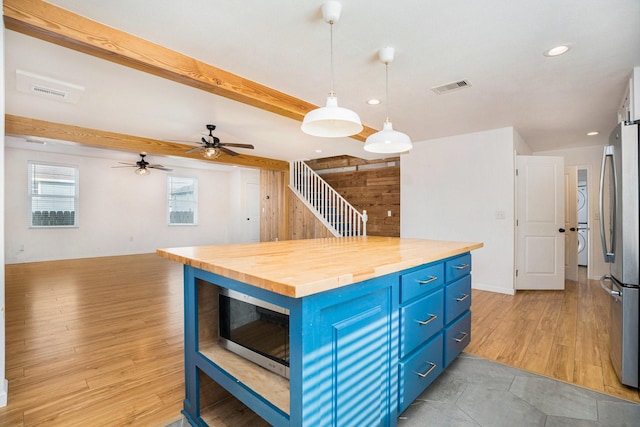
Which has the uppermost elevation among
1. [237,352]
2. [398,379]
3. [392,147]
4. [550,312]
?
[392,147]

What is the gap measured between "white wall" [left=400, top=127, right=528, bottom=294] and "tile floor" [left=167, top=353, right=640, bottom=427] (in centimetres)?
261

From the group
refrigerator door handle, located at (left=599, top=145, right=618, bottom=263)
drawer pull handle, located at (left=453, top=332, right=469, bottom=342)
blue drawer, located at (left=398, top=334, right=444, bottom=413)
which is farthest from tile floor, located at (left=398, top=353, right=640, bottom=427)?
refrigerator door handle, located at (left=599, top=145, right=618, bottom=263)

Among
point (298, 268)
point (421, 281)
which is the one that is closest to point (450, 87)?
point (421, 281)

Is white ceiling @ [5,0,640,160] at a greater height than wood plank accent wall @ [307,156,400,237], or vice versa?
white ceiling @ [5,0,640,160]

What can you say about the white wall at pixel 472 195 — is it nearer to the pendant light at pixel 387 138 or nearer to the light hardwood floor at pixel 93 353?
the pendant light at pixel 387 138

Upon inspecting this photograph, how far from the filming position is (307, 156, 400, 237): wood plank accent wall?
6820mm

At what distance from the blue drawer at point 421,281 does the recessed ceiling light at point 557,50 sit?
6.38 feet

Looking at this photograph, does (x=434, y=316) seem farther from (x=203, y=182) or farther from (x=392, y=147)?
(x=203, y=182)

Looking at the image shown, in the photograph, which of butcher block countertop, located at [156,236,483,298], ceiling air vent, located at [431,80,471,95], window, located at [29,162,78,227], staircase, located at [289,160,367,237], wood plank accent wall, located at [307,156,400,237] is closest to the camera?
butcher block countertop, located at [156,236,483,298]

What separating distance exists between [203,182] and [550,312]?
8.77 m

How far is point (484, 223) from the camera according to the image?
15.1 ft

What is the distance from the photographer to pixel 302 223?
7492 mm

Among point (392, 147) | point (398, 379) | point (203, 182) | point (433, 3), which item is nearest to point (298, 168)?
point (203, 182)

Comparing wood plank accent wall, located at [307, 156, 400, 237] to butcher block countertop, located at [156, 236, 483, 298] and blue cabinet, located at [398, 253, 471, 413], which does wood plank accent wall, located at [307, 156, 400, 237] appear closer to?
blue cabinet, located at [398, 253, 471, 413]
